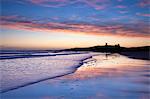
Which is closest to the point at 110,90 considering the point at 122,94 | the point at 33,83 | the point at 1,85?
the point at 122,94

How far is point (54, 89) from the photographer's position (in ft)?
28.8

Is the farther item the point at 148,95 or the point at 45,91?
the point at 45,91

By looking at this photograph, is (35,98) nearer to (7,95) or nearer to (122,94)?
(7,95)

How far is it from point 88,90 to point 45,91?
1.44m

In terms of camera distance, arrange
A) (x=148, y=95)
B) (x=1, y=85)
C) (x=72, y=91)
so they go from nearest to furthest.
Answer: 1. (x=148, y=95)
2. (x=72, y=91)
3. (x=1, y=85)

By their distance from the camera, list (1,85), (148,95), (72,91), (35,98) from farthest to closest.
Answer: (1,85) < (72,91) < (148,95) < (35,98)

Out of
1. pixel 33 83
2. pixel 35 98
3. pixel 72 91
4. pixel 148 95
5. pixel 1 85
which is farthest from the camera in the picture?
pixel 33 83

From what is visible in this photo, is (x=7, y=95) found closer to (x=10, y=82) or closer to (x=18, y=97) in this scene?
(x=18, y=97)

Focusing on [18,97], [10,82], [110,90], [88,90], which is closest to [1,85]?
[10,82]

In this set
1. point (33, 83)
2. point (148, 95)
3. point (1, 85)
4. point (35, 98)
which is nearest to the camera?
point (35, 98)

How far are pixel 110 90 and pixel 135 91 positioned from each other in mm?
826

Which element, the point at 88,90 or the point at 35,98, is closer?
the point at 35,98

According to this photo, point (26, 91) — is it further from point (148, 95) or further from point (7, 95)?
point (148, 95)

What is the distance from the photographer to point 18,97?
24.2ft
